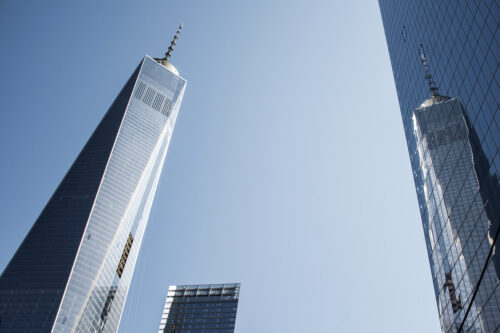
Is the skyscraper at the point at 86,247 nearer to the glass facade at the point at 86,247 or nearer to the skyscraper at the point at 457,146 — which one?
the glass facade at the point at 86,247

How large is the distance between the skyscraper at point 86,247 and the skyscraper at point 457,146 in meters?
117

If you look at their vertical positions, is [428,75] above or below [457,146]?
above

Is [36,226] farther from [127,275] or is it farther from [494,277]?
[494,277]

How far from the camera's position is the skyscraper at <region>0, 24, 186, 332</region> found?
14175cm

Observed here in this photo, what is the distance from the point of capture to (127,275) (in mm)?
185625

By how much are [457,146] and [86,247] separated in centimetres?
13421

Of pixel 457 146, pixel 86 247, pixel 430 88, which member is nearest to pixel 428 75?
pixel 430 88

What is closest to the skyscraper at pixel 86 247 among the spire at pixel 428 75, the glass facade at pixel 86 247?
the glass facade at pixel 86 247

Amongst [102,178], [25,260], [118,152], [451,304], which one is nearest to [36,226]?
[25,260]

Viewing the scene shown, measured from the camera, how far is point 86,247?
15625cm

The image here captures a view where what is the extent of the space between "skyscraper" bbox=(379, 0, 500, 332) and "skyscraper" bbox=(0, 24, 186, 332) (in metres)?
117

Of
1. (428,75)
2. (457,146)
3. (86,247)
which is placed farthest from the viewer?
(86,247)

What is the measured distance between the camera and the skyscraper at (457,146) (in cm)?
3847

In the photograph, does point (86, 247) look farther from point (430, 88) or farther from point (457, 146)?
point (457, 146)
